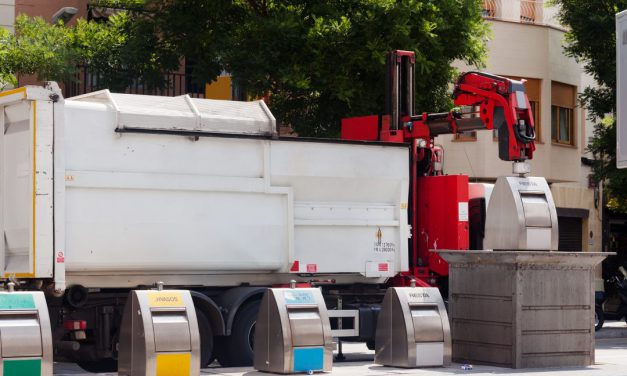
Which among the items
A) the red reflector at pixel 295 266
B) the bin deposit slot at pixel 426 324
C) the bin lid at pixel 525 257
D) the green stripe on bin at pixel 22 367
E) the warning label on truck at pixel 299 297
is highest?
the bin lid at pixel 525 257

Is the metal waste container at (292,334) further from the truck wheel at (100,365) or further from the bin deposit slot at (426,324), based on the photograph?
the truck wheel at (100,365)

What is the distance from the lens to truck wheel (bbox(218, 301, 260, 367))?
14883 mm

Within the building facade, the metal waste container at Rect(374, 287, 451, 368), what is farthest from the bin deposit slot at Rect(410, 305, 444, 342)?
the building facade

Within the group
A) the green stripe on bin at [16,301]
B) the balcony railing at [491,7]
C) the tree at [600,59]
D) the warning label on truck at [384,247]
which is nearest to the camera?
the green stripe on bin at [16,301]

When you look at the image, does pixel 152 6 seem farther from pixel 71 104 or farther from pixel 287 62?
pixel 71 104

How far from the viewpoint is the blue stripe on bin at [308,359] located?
44.1 ft

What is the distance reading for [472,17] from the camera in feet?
72.9

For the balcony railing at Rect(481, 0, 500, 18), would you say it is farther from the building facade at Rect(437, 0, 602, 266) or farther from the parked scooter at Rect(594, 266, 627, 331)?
the parked scooter at Rect(594, 266, 627, 331)

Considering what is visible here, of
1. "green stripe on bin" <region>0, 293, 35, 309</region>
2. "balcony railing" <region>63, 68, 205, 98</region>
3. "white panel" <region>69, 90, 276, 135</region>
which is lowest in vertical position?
"green stripe on bin" <region>0, 293, 35, 309</region>

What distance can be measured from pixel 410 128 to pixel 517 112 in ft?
5.52

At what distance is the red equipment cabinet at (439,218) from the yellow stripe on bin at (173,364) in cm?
504

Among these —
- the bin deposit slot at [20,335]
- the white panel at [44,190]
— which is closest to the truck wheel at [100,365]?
the white panel at [44,190]

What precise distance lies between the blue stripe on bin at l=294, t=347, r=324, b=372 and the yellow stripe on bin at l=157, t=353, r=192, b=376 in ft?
4.24

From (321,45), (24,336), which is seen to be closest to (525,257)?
(24,336)
